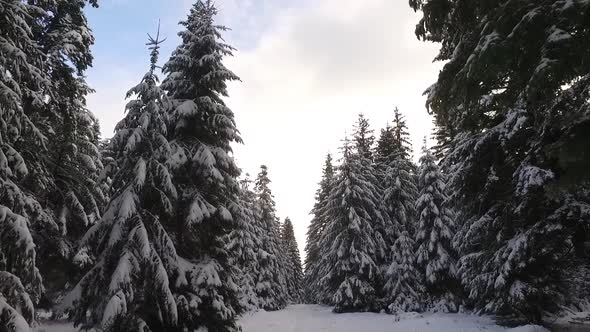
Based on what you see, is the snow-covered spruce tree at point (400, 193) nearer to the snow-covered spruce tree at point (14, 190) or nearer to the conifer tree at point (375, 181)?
the conifer tree at point (375, 181)

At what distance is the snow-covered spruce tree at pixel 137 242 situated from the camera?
10.9m

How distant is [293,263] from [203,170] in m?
49.7

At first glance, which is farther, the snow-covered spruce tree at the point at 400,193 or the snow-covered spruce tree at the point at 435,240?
the snow-covered spruce tree at the point at 400,193

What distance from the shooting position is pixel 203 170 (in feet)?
46.0

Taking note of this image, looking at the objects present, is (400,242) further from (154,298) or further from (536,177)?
(154,298)

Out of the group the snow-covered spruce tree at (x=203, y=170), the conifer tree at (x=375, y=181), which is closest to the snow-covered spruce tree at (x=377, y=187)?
the conifer tree at (x=375, y=181)

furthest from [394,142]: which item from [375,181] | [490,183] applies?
[490,183]

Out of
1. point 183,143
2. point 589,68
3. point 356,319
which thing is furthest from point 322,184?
point 589,68

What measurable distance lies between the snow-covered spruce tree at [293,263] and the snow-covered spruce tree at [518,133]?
4086 centimetres

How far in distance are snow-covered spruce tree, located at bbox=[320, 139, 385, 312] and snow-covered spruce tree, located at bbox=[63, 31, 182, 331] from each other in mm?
18277

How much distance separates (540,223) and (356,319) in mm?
14123

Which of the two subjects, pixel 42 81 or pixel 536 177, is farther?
pixel 536 177

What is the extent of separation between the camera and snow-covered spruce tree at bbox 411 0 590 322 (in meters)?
4.85

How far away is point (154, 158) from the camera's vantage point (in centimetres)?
1245
